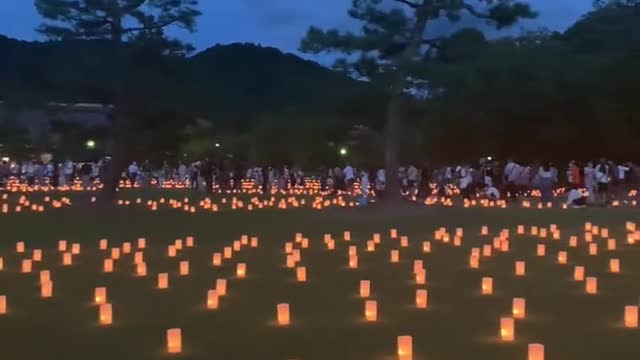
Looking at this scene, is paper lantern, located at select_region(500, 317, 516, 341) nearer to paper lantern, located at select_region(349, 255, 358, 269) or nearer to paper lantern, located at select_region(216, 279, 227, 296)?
paper lantern, located at select_region(216, 279, 227, 296)

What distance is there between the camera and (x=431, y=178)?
128 ft

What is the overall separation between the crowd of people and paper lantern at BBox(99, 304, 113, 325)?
17748 mm

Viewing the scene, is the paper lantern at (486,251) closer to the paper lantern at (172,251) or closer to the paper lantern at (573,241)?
the paper lantern at (573,241)

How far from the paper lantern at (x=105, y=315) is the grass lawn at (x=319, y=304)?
7 centimetres

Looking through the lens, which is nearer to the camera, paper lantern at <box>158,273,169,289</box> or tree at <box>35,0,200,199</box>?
paper lantern at <box>158,273,169,289</box>

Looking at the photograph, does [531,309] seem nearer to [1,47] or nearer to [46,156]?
[46,156]

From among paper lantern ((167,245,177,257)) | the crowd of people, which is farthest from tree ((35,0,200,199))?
paper lantern ((167,245,177,257))

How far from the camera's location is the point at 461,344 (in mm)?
6676

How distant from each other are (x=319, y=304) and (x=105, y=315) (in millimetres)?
1879

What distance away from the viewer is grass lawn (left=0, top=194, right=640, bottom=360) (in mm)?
6570

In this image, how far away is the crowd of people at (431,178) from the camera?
28.4m

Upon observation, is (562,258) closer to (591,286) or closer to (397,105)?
(591,286)

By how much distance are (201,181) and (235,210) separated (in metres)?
16.7

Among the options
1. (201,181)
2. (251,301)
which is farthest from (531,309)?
(201,181)
